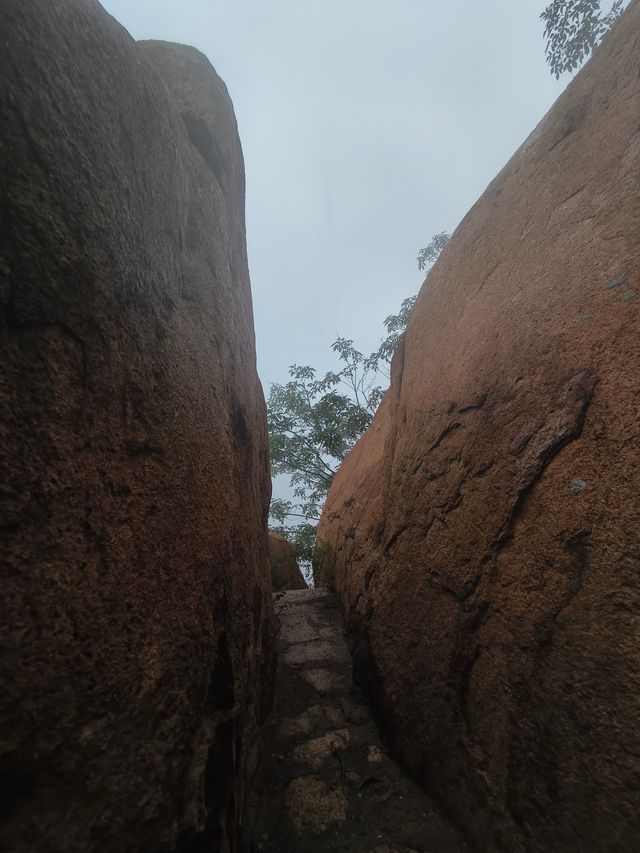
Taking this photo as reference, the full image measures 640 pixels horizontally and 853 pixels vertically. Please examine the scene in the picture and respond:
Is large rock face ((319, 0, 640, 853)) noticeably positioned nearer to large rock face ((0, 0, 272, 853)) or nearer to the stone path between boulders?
the stone path between boulders

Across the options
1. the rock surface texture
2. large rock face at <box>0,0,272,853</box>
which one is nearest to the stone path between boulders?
large rock face at <box>0,0,272,853</box>

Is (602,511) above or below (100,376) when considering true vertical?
below

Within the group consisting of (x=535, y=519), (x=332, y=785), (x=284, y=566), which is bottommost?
(x=332, y=785)

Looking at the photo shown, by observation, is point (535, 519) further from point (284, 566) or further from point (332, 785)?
point (284, 566)

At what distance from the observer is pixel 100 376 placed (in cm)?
155

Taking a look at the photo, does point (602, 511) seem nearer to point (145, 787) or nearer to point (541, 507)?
point (541, 507)

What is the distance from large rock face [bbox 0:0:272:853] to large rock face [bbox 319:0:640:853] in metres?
1.33

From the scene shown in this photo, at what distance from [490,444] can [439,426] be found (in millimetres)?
721

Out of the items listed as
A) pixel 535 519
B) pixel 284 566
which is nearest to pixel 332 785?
pixel 535 519

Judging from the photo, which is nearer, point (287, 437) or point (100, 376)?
point (100, 376)

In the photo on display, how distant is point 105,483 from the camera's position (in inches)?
59.6

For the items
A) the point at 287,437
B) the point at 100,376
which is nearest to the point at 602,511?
the point at 100,376

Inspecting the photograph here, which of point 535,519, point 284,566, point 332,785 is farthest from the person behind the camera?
point 284,566

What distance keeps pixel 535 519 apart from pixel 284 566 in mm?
6580
